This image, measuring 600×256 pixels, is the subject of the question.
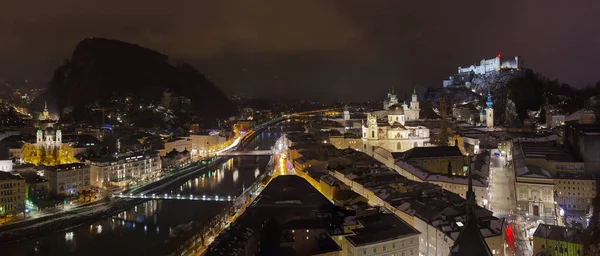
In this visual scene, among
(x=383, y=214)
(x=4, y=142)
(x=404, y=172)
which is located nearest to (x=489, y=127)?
(x=404, y=172)

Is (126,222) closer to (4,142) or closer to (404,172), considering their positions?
(404,172)

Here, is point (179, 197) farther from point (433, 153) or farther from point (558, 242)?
point (558, 242)

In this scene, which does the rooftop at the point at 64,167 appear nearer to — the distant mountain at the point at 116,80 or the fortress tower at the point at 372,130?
the fortress tower at the point at 372,130

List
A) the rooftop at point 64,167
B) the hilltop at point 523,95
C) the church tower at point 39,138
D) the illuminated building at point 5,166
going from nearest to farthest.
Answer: the rooftop at point 64,167 → the illuminated building at point 5,166 → the church tower at point 39,138 → the hilltop at point 523,95

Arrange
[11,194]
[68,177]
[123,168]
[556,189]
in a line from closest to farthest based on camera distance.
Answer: [556,189] → [11,194] → [68,177] → [123,168]

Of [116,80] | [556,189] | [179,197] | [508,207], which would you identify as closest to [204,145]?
[179,197]

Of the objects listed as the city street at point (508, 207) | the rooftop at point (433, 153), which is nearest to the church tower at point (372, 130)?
the rooftop at point (433, 153)
